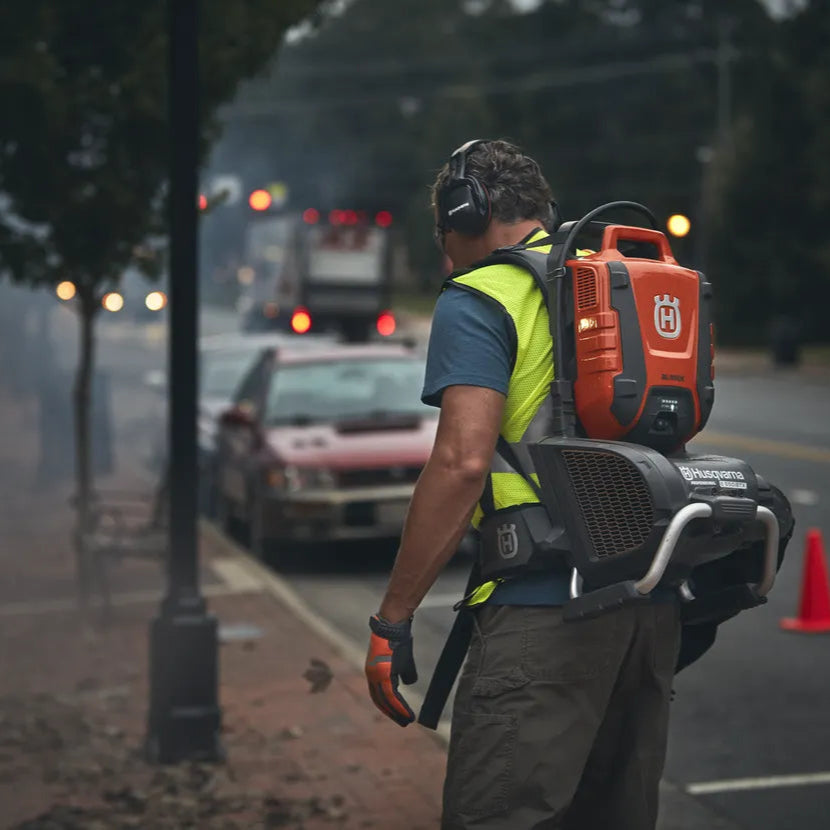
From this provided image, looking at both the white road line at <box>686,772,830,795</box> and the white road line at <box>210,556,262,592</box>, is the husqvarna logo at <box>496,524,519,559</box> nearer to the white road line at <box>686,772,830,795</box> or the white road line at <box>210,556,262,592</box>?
the white road line at <box>686,772,830,795</box>

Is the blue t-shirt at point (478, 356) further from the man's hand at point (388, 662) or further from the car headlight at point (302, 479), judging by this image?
the car headlight at point (302, 479)

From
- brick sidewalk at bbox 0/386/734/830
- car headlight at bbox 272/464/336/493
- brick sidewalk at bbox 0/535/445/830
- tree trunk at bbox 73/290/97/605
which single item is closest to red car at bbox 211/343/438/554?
car headlight at bbox 272/464/336/493

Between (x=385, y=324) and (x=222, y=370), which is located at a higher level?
(x=385, y=324)

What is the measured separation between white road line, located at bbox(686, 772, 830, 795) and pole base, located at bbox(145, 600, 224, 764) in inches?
72.5

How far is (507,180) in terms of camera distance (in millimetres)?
3607

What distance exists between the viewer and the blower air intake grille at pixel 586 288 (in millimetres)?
3391

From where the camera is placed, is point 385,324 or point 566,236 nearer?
point 566,236

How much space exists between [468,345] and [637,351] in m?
0.34

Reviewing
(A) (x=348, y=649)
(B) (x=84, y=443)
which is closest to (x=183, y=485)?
(A) (x=348, y=649)

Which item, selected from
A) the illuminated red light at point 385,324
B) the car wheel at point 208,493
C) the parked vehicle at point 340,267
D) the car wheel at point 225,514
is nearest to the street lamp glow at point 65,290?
the car wheel at point 225,514

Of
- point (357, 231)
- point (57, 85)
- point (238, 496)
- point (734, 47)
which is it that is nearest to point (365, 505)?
point (238, 496)

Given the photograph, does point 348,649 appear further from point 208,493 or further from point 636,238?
point 208,493

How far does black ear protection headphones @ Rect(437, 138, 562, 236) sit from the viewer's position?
357 centimetres

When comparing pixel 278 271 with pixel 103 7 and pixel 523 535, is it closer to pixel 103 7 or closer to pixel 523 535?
pixel 103 7
